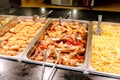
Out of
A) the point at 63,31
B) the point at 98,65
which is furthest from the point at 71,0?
the point at 98,65

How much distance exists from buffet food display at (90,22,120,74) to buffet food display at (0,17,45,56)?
60cm

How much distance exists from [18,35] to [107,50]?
0.89m

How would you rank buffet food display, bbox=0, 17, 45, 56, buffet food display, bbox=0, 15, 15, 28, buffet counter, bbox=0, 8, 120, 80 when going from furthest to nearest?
buffet food display, bbox=0, 15, 15, 28 < buffet food display, bbox=0, 17, 45, 56 < buffet counter, bbox=0, 8, 120, 80

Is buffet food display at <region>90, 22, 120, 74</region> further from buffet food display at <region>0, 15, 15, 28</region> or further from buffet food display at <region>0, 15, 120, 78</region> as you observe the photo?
buffet food display at <region>0, 15, 15, 28</region>

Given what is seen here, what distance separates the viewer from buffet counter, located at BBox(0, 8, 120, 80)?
1.02 meters

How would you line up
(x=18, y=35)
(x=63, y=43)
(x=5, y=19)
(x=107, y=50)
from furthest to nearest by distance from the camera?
(x=5, y=19) → (x=18, y=35) → (x=63, y=43) → (x=107, y=50)

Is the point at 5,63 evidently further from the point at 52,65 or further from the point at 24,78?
the point at 52,65

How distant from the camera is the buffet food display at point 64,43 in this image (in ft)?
3.91

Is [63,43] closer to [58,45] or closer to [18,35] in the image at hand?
[58,45]

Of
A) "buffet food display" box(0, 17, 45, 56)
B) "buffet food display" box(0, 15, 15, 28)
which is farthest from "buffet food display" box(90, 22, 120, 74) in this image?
"buffet food display" box(0, 15, 15, 28)

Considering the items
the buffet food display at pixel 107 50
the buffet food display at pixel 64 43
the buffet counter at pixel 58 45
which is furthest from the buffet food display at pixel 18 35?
the buffet food display at pixel 107 50

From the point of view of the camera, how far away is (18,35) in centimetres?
155

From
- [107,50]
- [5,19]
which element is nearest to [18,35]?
[5,19]

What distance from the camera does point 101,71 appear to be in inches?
40.4
